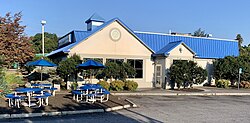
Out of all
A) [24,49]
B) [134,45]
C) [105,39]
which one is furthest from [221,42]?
[24,49]

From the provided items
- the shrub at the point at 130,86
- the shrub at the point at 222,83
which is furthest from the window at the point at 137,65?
the shrub at the point at 222,83

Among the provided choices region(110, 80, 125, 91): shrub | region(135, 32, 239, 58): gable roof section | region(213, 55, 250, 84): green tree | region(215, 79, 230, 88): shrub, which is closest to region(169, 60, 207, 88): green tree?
region(135, 32, 239, 58): gable roof section

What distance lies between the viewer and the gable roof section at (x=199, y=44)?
27.2 meters

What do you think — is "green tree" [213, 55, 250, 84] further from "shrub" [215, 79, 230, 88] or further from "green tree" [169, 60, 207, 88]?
"green tree" [169, 60, 207, 88]

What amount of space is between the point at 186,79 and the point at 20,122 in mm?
16856

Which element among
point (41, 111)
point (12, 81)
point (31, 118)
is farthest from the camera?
point (12, 81)

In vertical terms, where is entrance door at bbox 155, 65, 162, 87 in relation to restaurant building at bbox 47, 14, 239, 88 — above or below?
below

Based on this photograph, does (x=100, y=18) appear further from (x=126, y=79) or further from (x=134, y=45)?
(x=126, y=79)

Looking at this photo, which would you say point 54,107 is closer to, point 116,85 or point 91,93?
point 91,93

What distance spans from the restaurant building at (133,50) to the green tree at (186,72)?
107 centimetres

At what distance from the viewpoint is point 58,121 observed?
9148mm

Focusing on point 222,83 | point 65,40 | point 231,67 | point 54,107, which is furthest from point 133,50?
point 54,107

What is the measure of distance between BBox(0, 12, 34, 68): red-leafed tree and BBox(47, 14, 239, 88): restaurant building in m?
2.72

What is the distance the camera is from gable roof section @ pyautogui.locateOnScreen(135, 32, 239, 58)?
89.2ft
